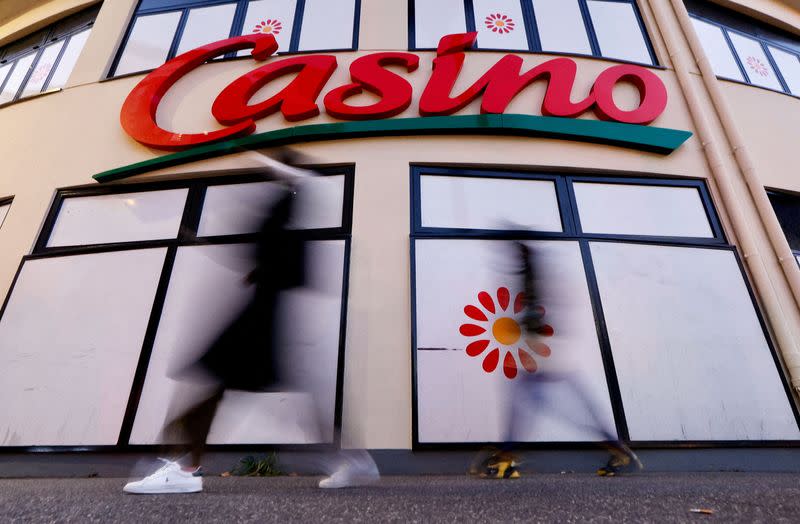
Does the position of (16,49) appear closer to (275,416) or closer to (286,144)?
(286,144)

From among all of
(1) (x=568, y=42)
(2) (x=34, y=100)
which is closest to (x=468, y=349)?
(1) (x=568, y=42)

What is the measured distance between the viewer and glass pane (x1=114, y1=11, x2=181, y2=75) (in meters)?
5.20

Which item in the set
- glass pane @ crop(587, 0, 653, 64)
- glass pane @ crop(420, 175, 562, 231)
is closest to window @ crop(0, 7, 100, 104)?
glass pane @ crop(420, 175, 562, 231)

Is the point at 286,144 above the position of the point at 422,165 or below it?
above

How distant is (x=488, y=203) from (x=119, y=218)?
3.98 metres

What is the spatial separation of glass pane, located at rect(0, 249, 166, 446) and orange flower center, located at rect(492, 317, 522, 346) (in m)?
3.17

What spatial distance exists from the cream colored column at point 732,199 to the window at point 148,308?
391 cm

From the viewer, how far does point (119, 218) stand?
416cm

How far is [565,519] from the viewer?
1.48 meters

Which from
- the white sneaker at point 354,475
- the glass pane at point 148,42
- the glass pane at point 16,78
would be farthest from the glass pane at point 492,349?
the glass pane at point 16,78

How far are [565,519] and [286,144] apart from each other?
13.1 feet

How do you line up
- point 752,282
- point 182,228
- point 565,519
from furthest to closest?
point 182,228 < point 752,282 < point 565,519

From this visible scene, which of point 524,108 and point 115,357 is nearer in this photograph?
point 115,357

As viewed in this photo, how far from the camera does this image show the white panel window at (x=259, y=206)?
12.7ft
